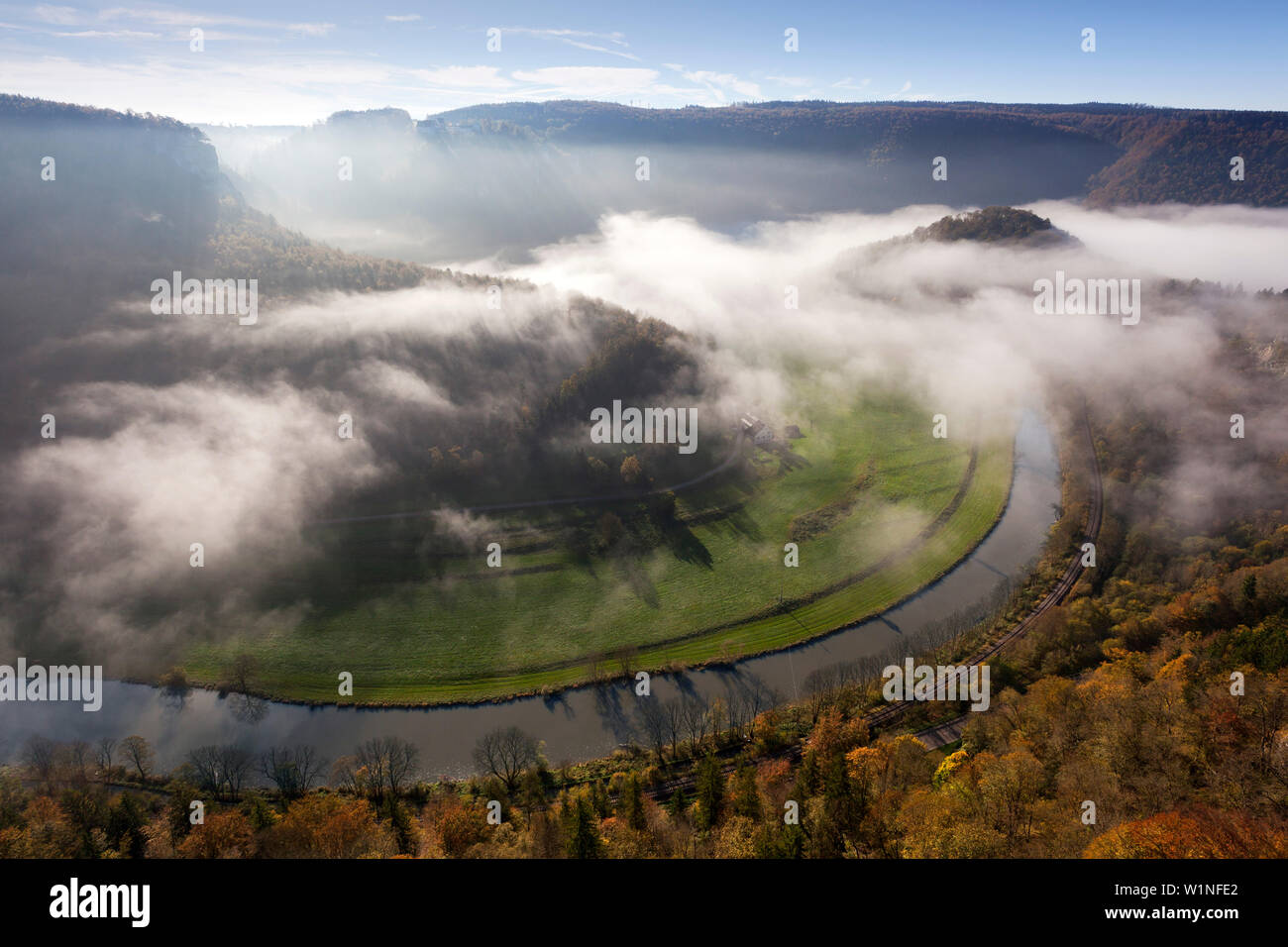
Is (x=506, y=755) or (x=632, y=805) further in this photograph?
(x=506, y=755)

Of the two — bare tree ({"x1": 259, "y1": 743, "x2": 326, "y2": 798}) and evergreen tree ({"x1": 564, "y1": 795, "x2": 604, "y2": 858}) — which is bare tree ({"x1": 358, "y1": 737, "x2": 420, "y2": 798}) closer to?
bare tree ({"x1": 259, "y1": 743, "x2": 326, "y2": 798})

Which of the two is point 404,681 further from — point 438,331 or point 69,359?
point 69,359

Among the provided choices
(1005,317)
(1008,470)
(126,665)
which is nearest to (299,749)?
(126,665)

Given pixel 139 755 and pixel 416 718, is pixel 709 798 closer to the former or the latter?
pixel 416 718

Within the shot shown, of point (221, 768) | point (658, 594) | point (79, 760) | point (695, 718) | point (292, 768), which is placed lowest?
point (221, 768)

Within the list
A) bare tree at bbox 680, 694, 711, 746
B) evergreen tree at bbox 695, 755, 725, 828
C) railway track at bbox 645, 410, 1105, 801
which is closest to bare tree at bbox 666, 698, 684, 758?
bare tree at bbox 680, 694, 711, 746

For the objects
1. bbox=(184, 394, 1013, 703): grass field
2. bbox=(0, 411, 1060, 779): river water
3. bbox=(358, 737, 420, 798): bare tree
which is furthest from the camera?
bbox=(184, 394, 1013, 703): grass field

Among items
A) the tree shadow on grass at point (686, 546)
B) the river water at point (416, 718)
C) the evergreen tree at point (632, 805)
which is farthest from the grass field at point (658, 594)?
the evergreen tree at point (632, 805)

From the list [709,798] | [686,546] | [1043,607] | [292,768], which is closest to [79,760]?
[292,768]
